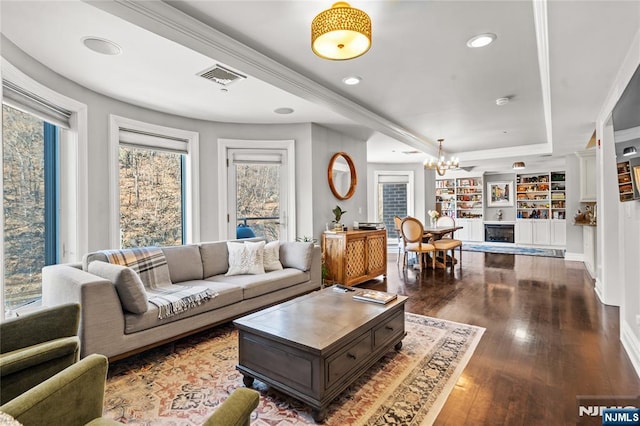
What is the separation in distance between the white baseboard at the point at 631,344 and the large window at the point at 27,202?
478cm

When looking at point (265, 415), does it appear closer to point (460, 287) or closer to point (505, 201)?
point (460, 287)

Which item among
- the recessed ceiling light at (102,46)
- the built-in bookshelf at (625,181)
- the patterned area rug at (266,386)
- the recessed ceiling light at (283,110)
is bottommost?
the patterned area rug at (266,386)

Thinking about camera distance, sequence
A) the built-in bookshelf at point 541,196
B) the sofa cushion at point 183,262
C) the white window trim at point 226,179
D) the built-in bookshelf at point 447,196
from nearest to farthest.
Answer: the sofa cushion at point 183,262, the white window trim at point 226,179, the built-in bookshelf at point 541,196, the built-in bookshelf at point 447,196

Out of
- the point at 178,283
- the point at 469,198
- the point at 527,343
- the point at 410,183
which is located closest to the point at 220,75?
the point at 178,283

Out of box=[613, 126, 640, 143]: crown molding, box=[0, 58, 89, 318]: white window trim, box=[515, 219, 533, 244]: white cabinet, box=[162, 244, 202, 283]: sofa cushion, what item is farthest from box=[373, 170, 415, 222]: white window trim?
box=[0, 58, 89, 318]: white window trim

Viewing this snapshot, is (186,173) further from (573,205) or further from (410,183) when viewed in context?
(573,205)

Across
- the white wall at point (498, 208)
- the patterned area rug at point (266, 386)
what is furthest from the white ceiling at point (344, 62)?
the white wall at point (498, 208)

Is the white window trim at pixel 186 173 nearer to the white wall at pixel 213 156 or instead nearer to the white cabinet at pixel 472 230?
the white wall at pixel 213 156

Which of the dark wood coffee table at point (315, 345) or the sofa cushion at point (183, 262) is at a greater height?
the sofa cushion at point (183, 262)

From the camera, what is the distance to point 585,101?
3.46m

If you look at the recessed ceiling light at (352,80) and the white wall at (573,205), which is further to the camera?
the white wall at (573,205)

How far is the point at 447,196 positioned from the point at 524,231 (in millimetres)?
2514

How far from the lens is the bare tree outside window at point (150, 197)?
3.82m

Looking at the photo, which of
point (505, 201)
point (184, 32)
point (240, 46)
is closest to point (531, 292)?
point (240, 46)
